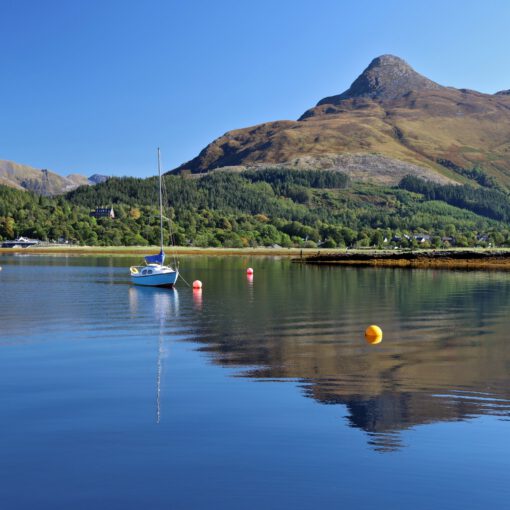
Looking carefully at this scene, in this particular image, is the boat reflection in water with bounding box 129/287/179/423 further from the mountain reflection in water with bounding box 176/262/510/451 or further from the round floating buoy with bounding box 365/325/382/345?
the round floating buoy with bounding box 365/325/382/345

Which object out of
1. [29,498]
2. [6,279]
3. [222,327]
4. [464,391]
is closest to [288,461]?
[29,498]

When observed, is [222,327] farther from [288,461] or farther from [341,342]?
[288,461]

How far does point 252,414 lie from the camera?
22.1 meters

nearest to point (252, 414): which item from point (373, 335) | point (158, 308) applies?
point (373, 335)

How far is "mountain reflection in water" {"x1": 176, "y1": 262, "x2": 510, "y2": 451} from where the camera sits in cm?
2330

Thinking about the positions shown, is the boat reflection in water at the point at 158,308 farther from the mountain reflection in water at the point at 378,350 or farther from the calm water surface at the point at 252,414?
the mountain reflection in water at the point at 378,350

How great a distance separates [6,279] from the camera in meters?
93.7

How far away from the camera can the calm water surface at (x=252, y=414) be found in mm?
15906

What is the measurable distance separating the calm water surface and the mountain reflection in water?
0.40 feet

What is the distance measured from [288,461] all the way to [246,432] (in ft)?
9.00

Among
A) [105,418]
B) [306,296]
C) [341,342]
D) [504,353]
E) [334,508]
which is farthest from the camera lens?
[306,296]

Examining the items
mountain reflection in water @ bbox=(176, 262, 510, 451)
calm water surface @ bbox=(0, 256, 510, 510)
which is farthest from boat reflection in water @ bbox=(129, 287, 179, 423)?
mountain reflection in water @ bbox=(176, 262, 510, 451)

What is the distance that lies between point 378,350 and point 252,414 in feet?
47.6

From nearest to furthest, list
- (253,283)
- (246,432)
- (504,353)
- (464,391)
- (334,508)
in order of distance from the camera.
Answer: (334,508)
(246,432)
(464,391)
(504,353)
(253,283)
